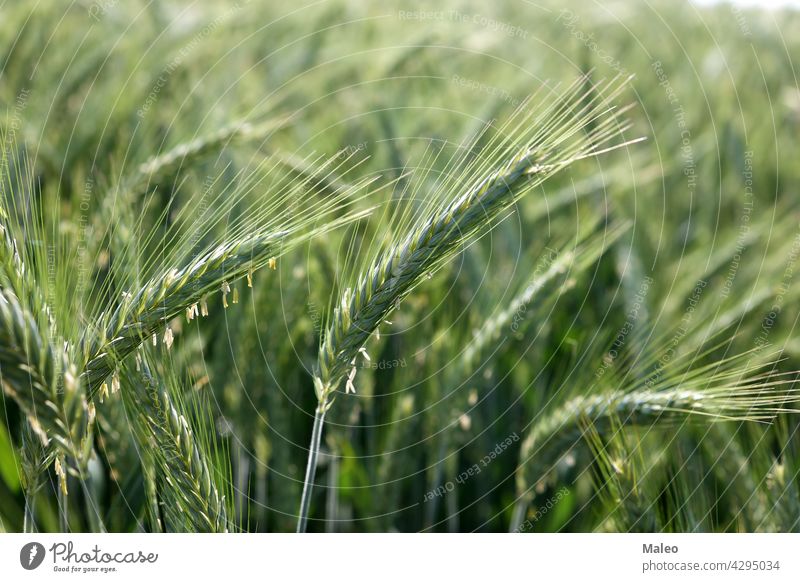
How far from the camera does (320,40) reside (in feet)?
7.30

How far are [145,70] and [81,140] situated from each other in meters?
0.44

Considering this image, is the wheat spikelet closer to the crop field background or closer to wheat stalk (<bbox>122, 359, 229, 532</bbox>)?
the crop field background

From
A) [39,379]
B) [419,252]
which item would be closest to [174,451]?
[39,379]

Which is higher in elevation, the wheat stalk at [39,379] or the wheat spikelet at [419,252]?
the wheat spikelet at [419,252]

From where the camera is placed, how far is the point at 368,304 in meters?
0.73

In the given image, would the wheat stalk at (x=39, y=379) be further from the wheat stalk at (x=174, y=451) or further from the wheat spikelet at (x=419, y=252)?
the wheat spikelet at (x=419, y=252)

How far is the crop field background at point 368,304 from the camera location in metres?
0.74

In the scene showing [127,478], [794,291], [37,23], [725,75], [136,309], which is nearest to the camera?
[136,309]

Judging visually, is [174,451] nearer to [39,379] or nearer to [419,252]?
[39,379]

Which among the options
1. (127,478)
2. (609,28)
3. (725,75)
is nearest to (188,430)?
(127,478)

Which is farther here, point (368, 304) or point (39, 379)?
point (368, 304)

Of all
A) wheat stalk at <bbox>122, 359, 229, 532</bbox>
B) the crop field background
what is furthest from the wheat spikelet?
wheat stalk at <bbox>122, 359, 229, 532</bbox>

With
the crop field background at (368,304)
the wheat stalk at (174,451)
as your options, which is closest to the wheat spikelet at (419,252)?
the crop field background at (368,304)
